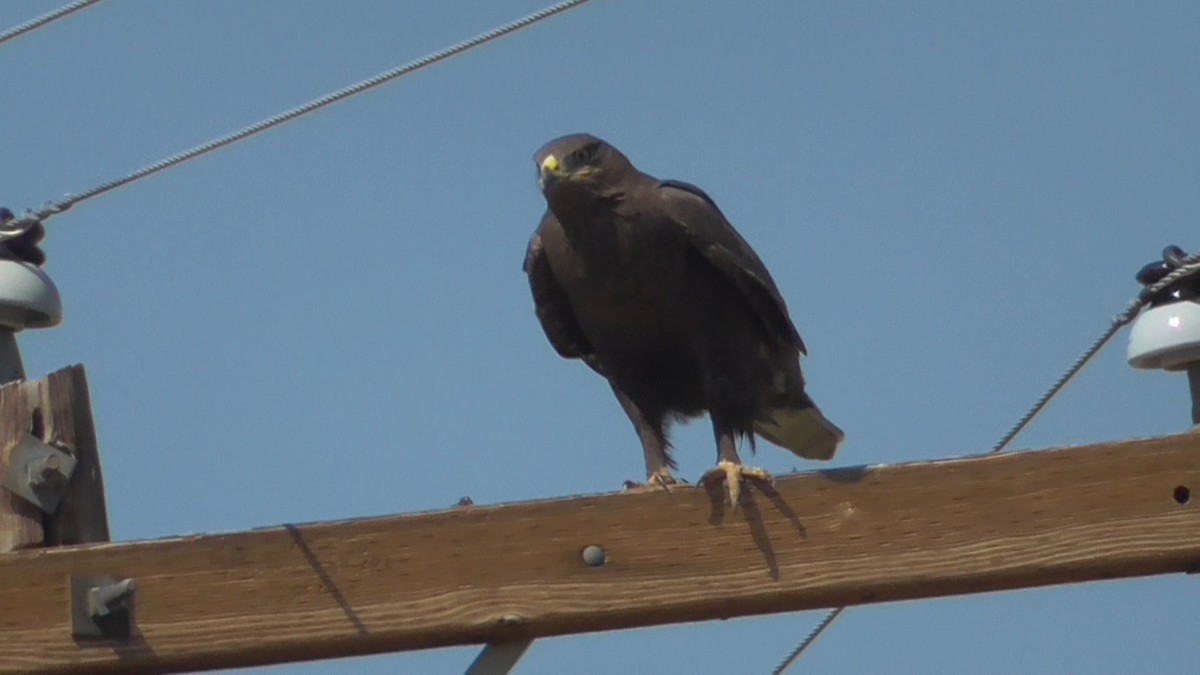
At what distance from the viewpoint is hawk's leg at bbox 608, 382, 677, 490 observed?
5.34 meters

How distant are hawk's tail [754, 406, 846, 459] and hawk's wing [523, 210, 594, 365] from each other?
0.70 m

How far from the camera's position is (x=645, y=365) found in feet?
17.8

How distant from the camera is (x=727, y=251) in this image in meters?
5.12

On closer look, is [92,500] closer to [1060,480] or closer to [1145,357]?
[1060,480]

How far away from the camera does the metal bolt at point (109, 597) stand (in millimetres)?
3596

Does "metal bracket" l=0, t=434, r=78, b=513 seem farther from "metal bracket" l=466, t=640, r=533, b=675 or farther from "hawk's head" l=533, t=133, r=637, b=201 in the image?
"hawk's head" l=533, t=133, r=637, b=201

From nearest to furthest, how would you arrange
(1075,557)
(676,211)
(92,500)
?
(1075,557) → (92,500) → (676,211)

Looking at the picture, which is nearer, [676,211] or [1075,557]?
[1075,557]

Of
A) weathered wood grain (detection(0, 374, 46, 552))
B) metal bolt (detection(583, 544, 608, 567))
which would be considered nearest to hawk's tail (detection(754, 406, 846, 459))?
metal bolt (detection(583, 544, 608, 567))

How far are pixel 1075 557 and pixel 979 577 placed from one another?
181mm

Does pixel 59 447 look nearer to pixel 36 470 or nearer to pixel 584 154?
pixel 36 470

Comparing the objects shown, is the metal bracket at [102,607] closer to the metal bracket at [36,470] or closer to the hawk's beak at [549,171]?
the metal bracket at [36,470]

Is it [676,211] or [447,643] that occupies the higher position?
[676,211]

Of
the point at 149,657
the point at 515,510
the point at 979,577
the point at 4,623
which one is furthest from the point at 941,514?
the point at 4,623
